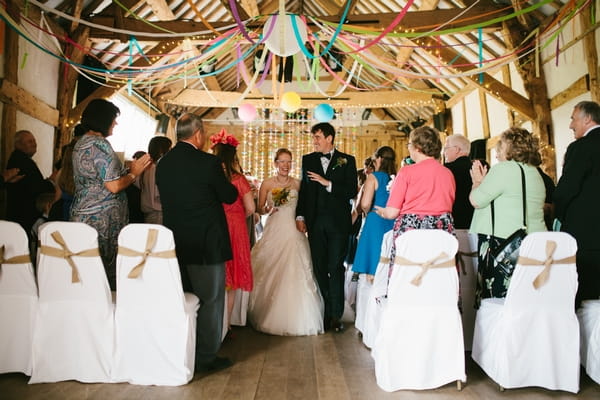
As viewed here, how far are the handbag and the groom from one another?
4.02ft

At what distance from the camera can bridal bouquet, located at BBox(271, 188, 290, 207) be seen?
381cm

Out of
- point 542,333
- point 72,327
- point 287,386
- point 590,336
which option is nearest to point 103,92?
point 72,327

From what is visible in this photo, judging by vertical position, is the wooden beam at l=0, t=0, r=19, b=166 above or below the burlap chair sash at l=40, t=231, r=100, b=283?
above

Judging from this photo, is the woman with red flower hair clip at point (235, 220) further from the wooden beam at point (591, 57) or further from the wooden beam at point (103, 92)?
the wooden beam at point (591, 57)

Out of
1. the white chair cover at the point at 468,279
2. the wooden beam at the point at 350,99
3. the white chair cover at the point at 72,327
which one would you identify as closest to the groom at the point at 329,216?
the white chair cover at the point at 468,279

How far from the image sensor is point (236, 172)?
345 cm

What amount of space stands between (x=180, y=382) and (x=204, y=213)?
0.90 metres

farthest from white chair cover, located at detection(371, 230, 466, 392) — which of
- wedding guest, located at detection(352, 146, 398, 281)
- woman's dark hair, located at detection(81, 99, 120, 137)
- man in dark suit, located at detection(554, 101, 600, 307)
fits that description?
woman's dark hair, located at detection(81, 99, 120, 137)

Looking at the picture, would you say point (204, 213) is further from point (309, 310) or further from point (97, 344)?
point (309, 310)

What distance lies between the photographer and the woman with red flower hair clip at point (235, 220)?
132 inches

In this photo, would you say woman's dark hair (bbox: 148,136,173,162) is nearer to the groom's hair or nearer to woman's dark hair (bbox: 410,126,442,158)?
the groom's hair

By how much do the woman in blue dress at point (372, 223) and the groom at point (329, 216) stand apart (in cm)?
21

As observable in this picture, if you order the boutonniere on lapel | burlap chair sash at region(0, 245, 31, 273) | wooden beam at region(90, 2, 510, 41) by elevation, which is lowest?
burlap chair sash at region(0, 245, 31, 273)

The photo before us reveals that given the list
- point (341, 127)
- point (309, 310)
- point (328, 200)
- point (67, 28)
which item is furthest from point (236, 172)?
point (341, 127)
